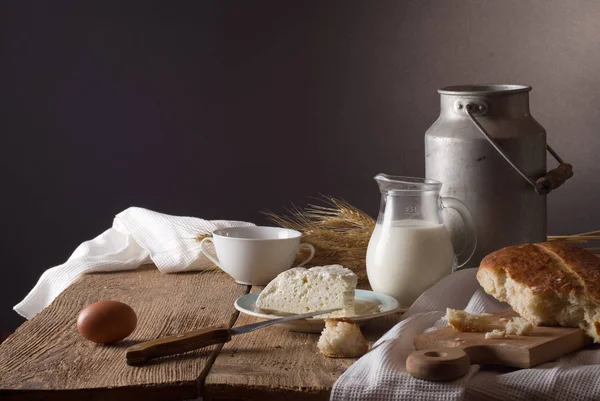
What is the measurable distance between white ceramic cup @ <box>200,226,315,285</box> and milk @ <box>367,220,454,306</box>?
0.71 feet

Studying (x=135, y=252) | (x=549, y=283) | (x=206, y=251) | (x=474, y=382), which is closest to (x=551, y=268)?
(x=549, y=283)

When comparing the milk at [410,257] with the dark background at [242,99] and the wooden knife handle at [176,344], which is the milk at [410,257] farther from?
the dark background at [242,99]

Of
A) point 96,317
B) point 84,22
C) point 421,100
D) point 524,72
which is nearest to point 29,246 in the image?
point 84,22

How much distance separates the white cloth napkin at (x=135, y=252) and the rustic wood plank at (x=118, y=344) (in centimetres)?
3

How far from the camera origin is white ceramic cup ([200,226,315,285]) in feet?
5.02

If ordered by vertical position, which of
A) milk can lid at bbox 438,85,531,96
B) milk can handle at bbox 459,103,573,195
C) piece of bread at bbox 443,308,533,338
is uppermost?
milk can lid at bbox 438,85,531,96

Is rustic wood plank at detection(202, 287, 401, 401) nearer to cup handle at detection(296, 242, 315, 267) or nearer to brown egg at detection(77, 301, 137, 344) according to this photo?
brown egg at detection(77, 301, 137, 344)

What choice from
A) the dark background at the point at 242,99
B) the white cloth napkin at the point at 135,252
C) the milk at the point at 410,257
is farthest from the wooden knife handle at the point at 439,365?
the dark background at the point at 242,99

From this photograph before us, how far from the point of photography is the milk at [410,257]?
1.36m

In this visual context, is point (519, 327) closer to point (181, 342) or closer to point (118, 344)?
point (181, 342)

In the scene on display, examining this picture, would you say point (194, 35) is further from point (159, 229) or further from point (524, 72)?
point (159, 229)

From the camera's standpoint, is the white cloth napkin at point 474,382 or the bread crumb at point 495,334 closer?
the white cloth napkin at point 474,382

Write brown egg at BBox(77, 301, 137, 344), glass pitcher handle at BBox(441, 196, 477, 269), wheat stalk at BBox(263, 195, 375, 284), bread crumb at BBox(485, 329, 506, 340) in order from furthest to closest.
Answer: wheat stalk at BBox(263, 195, 375, 284) < glass pitcher handle at BBox(441, 196, 477, 269) < brown egg at BBox(77, 301, 137, 344) < bread crumb at BBox(485, 329, 506, 340)

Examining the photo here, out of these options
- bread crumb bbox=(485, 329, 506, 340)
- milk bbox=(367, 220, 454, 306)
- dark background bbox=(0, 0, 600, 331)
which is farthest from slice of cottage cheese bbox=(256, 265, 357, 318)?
dark background bbox=(0, 0, 600, 331)
